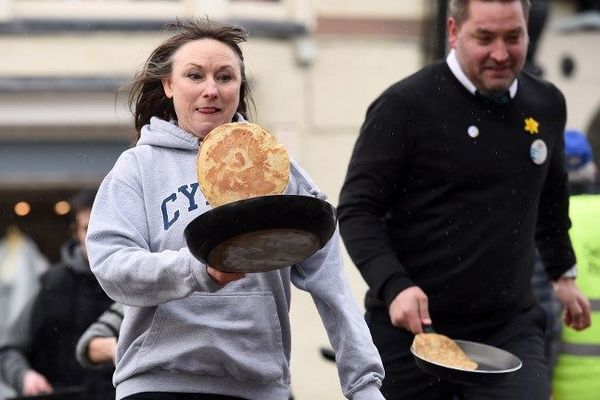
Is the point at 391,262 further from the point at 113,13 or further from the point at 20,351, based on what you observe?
the point at 113,13

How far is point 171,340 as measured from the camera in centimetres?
440

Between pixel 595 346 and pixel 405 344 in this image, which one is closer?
pixel 405 344

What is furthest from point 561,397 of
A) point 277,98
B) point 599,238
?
point 277,98

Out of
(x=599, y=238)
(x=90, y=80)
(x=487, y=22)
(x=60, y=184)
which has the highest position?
(x=487, y=22)

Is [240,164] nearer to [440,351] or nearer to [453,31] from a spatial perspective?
[440,351]

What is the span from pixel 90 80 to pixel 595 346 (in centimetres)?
725

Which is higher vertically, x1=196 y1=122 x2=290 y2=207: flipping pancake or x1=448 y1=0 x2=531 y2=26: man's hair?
x1=196 y1=122 x2=290 y2=207: flipping pancake

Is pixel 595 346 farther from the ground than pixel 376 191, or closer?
closer

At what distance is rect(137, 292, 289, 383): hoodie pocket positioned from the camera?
Result: 439 centimetres

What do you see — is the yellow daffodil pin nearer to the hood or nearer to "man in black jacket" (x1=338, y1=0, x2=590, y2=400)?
"man in black jacket" (x1=338, y1=0, x2=590, y2=400)

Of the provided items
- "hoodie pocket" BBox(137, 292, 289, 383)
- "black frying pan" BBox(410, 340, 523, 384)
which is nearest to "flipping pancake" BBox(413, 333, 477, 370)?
"black frying pan" BBox(410, 340, 523, 384)

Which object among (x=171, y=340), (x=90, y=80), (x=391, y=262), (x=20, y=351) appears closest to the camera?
(x=171, y=340)

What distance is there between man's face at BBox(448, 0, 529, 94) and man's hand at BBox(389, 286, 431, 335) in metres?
0.85

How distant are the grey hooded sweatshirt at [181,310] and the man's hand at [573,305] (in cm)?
197
